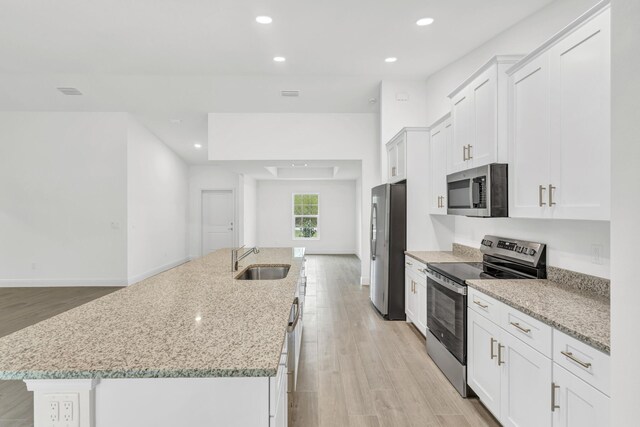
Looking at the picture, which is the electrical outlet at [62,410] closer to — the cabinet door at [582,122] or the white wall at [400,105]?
the cabinet door at [582,122]

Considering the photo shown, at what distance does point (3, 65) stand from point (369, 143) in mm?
5440

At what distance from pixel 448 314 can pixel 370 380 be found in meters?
0.82

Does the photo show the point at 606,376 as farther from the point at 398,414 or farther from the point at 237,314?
the point at 237,314

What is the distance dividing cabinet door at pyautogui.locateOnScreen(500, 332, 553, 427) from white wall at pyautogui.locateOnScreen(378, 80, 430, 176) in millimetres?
3465

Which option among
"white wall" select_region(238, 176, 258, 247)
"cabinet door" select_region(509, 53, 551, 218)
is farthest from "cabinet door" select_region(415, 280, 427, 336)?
"white wall" select_region(238, 176, 258, 247)

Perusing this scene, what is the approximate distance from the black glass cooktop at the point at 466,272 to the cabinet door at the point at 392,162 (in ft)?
5.84

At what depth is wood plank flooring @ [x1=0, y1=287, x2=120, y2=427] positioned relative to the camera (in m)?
2.33

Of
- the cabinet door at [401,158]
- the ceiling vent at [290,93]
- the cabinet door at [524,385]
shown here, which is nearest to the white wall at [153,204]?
the ceiling vent at [290,93]

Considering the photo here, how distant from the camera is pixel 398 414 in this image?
225 cm

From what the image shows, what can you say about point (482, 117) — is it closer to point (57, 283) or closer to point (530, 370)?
point (530, 370)

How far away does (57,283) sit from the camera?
19.7ft

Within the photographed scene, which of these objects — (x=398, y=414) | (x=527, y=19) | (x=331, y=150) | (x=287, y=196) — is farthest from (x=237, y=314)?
(x=287, y=196)

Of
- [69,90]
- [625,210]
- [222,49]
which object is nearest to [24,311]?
[69,90]

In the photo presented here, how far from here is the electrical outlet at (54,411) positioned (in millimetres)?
1063
